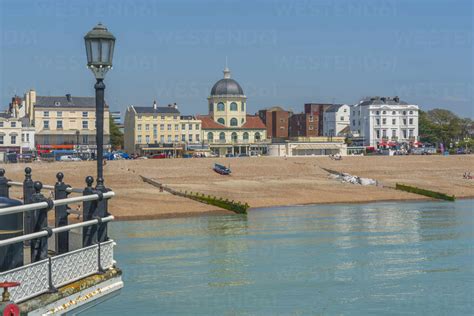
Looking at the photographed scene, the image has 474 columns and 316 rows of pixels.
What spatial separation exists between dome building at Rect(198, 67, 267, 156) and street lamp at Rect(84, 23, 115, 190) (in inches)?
4160

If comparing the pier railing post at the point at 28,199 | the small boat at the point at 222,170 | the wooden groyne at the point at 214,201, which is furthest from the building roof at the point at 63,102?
the pier railing post at the point at 28,199

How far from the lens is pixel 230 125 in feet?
392

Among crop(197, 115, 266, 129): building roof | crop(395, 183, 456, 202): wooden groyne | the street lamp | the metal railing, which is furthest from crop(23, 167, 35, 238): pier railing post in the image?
crop(197, 115, 266, 129): building roof

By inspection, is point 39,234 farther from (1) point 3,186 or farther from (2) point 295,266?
(2) point 295,266

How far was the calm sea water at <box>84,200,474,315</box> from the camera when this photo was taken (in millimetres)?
22531

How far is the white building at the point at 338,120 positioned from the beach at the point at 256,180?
41745 mm

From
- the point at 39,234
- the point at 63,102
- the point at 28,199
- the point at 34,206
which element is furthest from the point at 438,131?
the point at 34,206

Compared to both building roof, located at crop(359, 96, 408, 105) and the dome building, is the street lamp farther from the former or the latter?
building roof, located at crop(359, 96, 408, 105)

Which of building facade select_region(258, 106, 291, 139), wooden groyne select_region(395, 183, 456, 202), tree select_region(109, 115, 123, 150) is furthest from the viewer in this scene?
building facade select_region(258, 106, 291, 139)

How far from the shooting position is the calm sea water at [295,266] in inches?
887

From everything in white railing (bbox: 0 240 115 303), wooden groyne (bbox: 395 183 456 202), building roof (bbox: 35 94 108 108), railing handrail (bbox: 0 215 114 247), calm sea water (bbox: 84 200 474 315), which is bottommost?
calm sea water (bbox: 84 200 474 315)

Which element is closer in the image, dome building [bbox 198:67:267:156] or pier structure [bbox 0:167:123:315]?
pier structure [bbox 0:167:123:315]

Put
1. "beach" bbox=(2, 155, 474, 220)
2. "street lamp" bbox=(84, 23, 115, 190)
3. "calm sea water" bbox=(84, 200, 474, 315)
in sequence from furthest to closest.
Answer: "beach" bbox=(2, 155, 474, 220)
"calm sea water" bbox=(84, 200, 474, 315)
"street lamp" bbox=(84, 23, 115, 190)

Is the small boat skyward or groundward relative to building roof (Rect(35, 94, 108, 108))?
groundward
